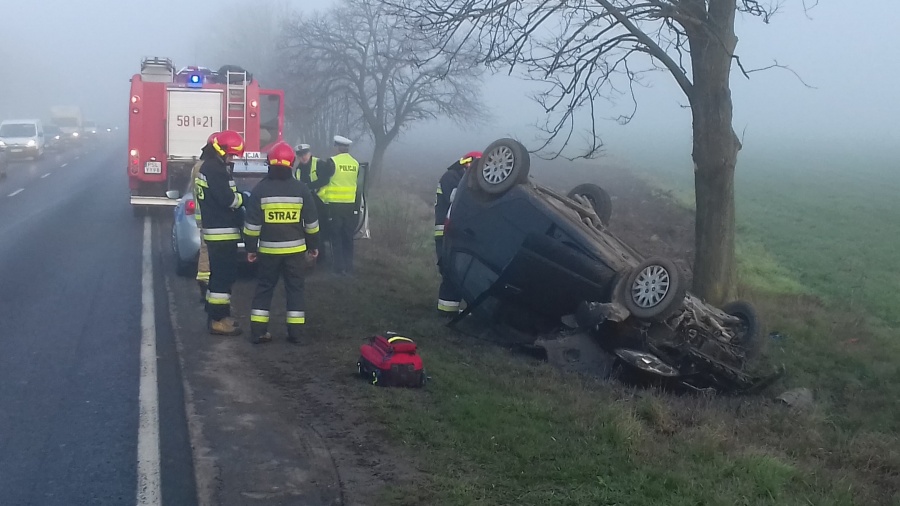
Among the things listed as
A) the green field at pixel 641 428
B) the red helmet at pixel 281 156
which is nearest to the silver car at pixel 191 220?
the green field at pixel 641 428

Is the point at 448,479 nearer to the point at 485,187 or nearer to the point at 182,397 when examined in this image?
the point at 182,397

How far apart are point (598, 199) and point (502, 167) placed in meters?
1.69

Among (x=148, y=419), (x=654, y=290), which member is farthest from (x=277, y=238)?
(x=654, y=290)

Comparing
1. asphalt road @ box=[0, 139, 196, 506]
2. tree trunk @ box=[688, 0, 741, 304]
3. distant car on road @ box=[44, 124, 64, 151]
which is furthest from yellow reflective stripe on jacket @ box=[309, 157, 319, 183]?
distant car on road @ box=[44, 124, 64, 151]

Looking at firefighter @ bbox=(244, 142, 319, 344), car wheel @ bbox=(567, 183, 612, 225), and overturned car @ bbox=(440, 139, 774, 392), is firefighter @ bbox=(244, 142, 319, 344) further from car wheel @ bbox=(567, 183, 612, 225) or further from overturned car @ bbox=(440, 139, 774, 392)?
car wheel @ bbox=(567, 183, 612, 225)

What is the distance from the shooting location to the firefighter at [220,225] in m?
8.23

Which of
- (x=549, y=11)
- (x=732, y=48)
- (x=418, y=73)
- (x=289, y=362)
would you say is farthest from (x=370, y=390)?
(x=418, y=73)

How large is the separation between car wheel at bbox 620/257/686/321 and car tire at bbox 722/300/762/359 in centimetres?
115

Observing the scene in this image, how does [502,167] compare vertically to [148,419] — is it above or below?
above

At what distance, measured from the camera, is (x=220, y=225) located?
331 inches

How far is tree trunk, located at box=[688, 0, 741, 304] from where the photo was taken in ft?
32.0

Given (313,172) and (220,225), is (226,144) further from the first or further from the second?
(313,172)

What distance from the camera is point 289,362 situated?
24.0 feet

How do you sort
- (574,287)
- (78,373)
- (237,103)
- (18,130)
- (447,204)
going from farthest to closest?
(18,130) → (237,103) → (447,204) → (574,287) → (78,373)
